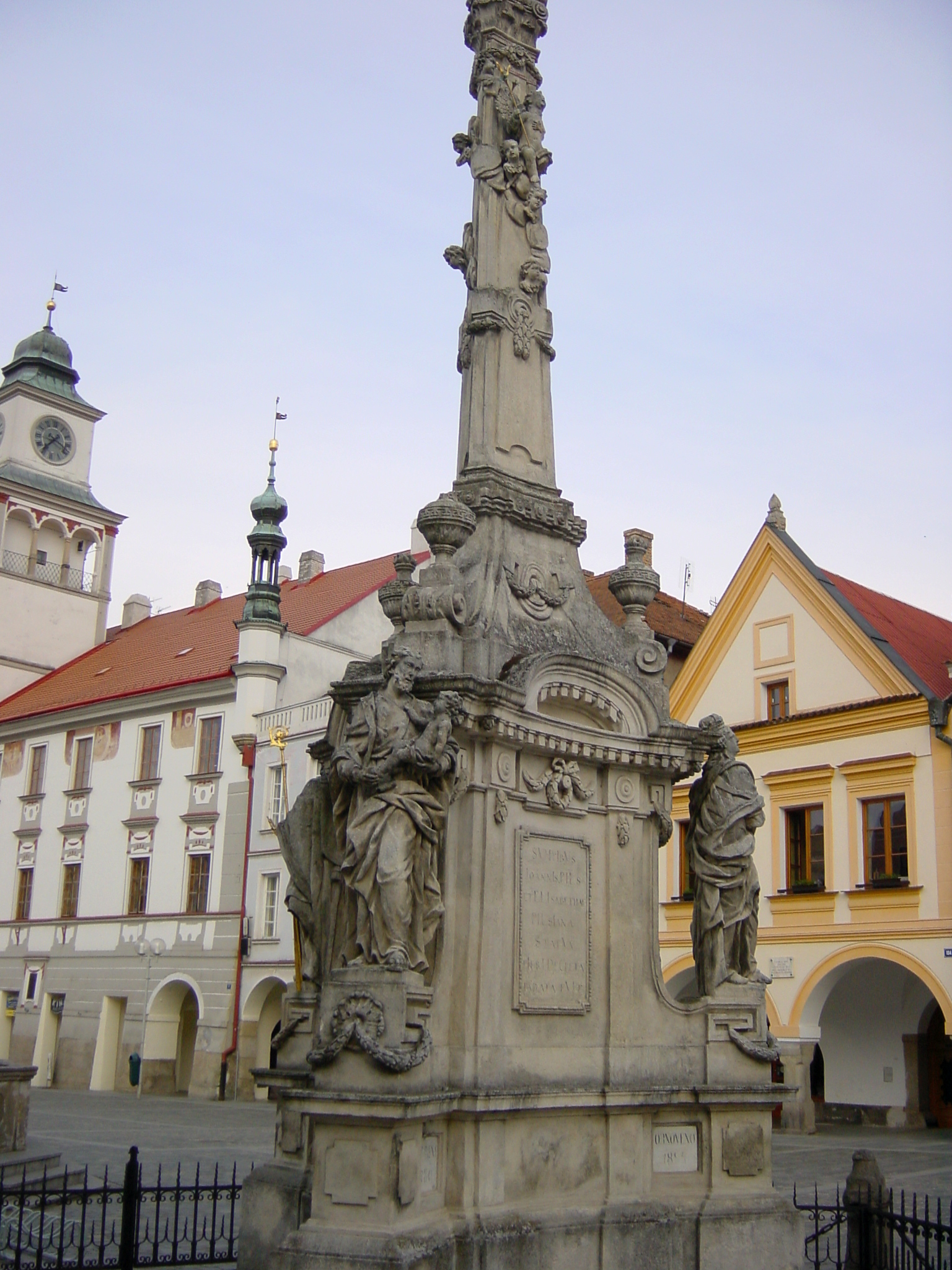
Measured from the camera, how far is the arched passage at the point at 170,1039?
99.0 feet

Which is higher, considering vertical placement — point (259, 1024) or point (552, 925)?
point (552, 925)

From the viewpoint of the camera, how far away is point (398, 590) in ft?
27.6

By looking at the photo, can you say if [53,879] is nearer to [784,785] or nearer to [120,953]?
[120,953]

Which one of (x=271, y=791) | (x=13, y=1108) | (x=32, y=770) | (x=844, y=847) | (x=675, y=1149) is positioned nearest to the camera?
(x=675, y=1149)

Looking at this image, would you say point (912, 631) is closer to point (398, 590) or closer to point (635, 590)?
point (635, 590)

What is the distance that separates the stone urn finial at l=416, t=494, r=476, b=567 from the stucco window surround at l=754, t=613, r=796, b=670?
16.9 m

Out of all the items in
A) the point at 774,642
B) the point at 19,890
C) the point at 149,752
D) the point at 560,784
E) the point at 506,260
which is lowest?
the point at 560,784

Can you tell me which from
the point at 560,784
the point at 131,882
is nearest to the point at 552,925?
the point at 560,784

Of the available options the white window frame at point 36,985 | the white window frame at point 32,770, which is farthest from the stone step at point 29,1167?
the white window frame at point 32,770

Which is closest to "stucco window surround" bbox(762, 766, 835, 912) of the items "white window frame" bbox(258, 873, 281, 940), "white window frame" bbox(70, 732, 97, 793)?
"white window frame" bbox(258, 873, 281, 940)

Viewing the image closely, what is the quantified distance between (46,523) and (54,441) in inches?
108

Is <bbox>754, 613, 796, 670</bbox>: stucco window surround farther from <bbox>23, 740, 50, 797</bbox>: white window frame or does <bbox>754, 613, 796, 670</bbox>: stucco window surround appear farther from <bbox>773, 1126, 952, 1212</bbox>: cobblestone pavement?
<bbox>23, 740, 50, 797</bbox>: white window frame

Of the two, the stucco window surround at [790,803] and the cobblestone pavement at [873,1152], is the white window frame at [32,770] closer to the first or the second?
the stucco window surround at [790,803]

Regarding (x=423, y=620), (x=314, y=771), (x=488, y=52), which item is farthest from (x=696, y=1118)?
(x=314, y=771)
